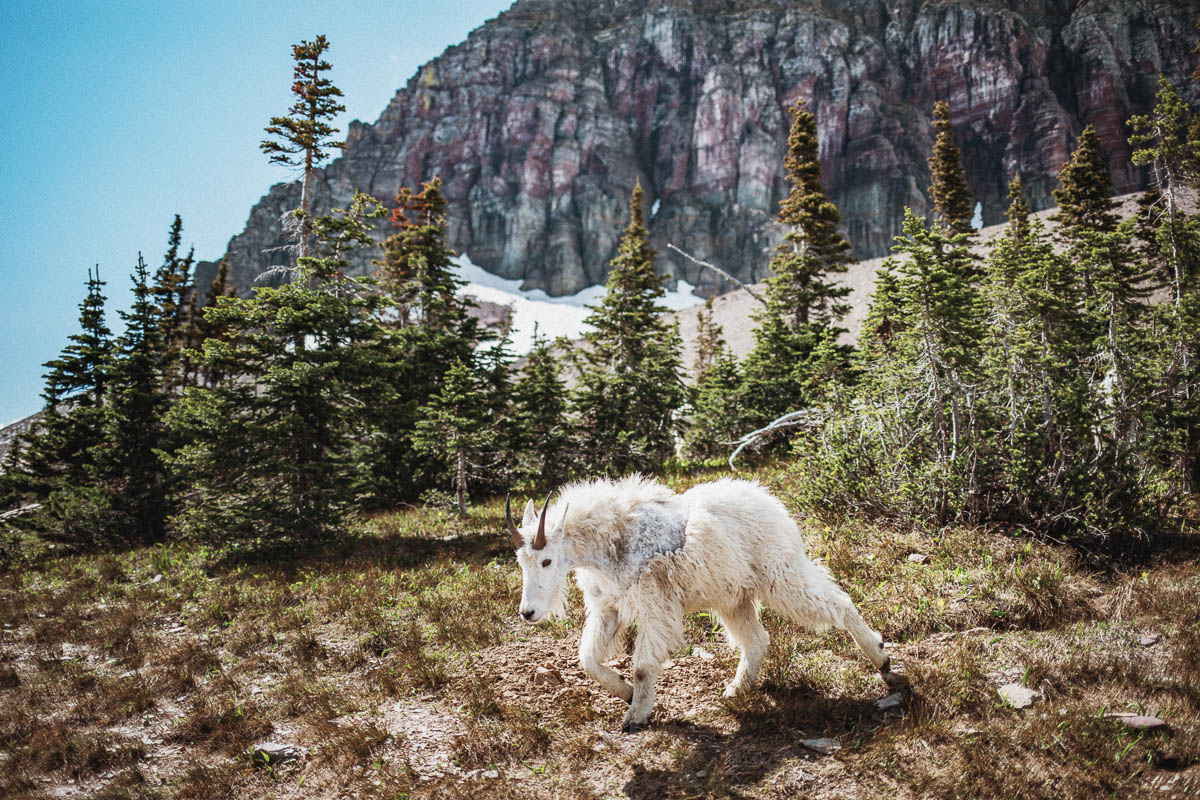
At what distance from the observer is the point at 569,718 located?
5172mm

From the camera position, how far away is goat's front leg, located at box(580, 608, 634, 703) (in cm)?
493

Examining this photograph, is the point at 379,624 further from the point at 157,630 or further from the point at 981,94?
the point at 981,94

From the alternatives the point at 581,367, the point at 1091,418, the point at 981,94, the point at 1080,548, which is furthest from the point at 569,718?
the point at 981,94

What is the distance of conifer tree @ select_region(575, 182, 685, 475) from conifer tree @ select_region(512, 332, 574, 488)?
61 cm

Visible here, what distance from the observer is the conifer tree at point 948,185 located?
107 ft

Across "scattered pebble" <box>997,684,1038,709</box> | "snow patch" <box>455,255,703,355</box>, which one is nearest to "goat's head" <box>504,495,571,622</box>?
"scattered pebble" <box>997,684,1038,709</box>

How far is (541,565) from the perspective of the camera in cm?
491

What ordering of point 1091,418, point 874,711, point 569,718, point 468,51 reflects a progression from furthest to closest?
point 468,51
point 1091,418
point 569,718
point 874,711

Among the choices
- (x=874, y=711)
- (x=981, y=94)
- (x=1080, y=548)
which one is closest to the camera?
(x=874, y=711)

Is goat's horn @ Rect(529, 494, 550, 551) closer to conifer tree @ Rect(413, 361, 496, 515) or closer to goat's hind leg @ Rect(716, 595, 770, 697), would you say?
goat's hind leg @ Rect(716, 595, 770, 697)

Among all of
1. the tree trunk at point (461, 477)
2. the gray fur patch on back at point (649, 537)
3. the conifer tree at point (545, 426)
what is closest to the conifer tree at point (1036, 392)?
the gray fur patch on back at point (649, 537)

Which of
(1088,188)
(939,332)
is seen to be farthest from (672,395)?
(1088,188)

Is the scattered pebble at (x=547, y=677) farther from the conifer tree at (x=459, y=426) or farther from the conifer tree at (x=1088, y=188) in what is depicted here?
the conifer tree at (x=1088, y=188)

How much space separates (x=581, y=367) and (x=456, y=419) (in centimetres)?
705
